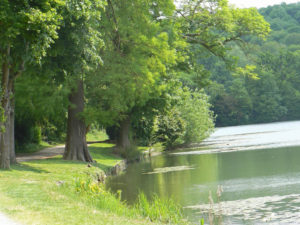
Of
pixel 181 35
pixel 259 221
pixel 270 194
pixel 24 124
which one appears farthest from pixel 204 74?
pixel 259 221

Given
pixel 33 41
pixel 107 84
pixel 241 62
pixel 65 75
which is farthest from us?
pixel 241 62

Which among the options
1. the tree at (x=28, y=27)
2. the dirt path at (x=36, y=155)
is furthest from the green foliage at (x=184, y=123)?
the tree at (x=28, y=27)

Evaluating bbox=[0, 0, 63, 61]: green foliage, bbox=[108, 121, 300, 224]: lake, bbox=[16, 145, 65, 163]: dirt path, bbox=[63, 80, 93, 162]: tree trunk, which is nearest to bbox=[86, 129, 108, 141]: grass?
bbox=[16, 145, 65, 163]: dirt path

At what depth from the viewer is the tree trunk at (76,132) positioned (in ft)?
92.6

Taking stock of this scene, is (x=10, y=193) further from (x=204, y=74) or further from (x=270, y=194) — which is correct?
(x=204, y=74)

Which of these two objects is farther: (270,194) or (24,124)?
(24,124)

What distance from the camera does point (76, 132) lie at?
28578 mm

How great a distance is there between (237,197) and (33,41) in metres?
8.06

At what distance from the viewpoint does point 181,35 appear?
3219 centimetres

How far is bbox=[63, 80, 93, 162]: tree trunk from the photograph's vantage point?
28.2 m

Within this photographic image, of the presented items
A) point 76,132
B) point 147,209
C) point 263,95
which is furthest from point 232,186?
point 263,95

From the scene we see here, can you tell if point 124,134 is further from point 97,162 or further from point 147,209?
point 147,209

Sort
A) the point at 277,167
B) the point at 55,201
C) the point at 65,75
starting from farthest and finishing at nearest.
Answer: the point at 277,167
the point at 65,75
the point at 55,201

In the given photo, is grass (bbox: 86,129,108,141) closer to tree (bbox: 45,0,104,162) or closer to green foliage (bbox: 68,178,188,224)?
tree (bbox: 45,0,104,162)
